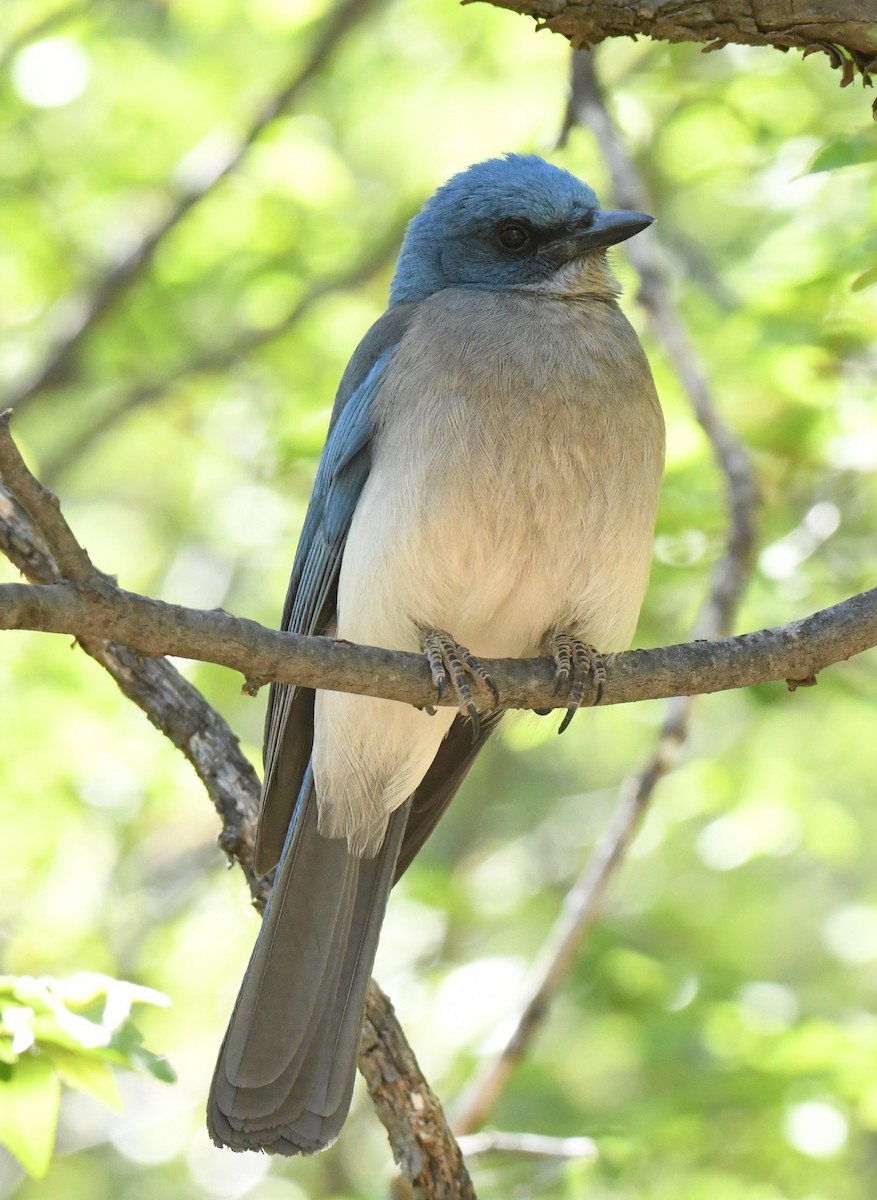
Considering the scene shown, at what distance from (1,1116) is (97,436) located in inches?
235

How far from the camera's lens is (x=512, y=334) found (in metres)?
4.77

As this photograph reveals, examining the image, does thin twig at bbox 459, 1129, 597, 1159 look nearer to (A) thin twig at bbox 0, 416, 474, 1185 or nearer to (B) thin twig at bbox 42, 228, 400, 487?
(A) thin twig at bbox 0, 416, 474, 1185

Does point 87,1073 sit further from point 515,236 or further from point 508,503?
point 515,236

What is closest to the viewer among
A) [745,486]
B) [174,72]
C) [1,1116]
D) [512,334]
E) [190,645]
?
[190,645]

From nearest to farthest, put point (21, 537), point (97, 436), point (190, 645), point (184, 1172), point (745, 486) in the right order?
point (190, 645), point (21, 537), point (745, 486), point (97, 436), point (184, 1172)

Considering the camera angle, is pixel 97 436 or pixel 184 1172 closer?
pixel 97 436

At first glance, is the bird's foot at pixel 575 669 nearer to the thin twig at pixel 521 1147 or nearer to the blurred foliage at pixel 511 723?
the blurred foliage at pixel 511 723

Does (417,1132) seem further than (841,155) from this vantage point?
No

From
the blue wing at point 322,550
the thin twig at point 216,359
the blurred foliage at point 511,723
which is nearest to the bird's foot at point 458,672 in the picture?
the blue wing at point 322,550

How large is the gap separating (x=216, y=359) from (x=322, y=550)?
426cm

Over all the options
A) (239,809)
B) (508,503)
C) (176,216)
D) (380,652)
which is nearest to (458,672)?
(380,652)

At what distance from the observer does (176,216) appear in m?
8.27

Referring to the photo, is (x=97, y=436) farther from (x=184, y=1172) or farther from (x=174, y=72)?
(x=184, y=1172)

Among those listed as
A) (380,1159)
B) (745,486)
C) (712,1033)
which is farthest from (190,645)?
(380,1159)
